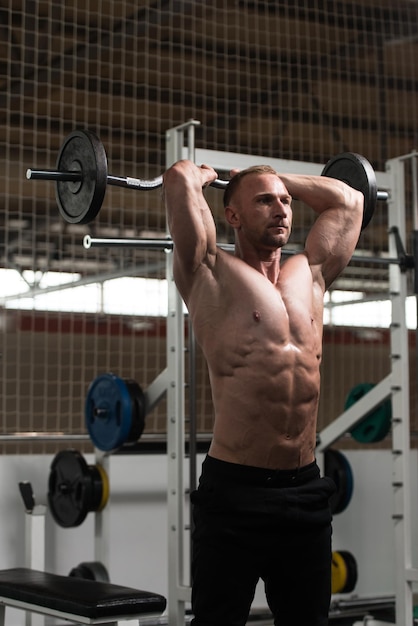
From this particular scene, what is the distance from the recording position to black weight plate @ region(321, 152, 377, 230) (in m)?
2.45

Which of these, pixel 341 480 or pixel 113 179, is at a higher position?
pixel 113 179

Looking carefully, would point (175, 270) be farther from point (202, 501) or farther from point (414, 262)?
point (414, 262)

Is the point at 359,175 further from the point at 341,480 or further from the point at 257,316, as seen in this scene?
the point at 341,480

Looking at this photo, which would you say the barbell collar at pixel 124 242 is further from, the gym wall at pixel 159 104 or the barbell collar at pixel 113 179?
the gym wall at pixel 159 104

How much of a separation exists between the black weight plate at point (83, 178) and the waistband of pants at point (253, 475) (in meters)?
0.61

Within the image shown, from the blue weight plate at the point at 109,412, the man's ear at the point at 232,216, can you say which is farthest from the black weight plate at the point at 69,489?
the man's ear at the point at 232,216

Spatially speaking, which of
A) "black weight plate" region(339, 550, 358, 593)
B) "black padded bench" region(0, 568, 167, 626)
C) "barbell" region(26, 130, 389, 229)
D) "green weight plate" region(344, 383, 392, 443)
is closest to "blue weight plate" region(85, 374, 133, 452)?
"black padded bench" region(0, 568, 167, 626)

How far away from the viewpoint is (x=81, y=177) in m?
2.33

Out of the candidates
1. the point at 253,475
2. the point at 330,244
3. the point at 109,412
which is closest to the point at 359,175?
the point at 330,244

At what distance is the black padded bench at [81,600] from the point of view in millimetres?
2801

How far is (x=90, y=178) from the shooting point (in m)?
2.28

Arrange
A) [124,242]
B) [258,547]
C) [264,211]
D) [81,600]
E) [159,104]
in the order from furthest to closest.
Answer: [159,104], [81,600], [124,242], [264,211], [258,547]

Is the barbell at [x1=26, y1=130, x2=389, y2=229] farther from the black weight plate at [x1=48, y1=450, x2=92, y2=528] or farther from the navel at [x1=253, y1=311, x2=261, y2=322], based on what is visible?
the black weight plate at [x1=48, y1=450, x2=92, y2=528]

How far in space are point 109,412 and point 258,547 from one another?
2.10m
